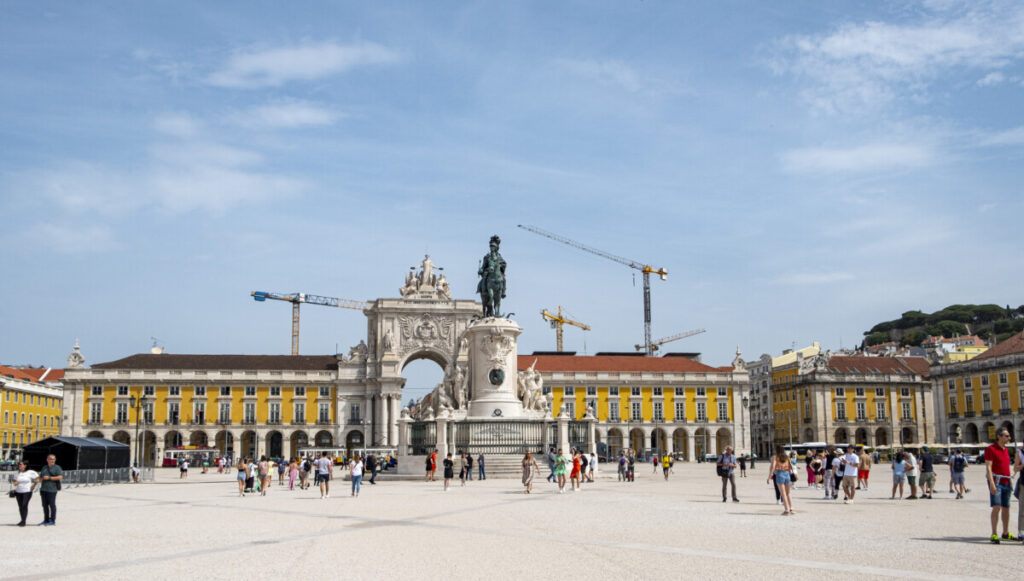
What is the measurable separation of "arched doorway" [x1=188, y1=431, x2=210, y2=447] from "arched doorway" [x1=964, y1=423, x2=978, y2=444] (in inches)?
2797

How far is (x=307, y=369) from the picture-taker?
322 feet

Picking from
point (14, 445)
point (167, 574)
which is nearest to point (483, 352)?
point (167, 574)

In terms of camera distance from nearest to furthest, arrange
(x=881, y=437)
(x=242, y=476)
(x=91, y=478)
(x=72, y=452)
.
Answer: (x=242, y=476), (x=72, y=452), (x=91, y=478), (x=881, y=437)

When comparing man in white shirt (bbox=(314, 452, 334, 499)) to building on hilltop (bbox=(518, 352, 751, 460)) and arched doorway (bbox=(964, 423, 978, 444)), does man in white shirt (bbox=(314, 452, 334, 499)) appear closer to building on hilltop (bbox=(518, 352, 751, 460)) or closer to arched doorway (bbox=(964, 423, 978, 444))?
building on hilltop (bbox=(518, 352, 751, 460))

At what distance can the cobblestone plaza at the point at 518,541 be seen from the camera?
10.5 metres

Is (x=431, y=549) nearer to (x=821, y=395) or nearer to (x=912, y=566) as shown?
(x=912, y=566)

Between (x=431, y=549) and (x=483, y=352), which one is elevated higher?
(x=483, y=352)

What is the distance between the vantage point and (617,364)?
9806 centimetres

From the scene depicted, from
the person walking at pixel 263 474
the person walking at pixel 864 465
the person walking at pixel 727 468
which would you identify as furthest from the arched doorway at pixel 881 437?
the person walking at pixel 263 474

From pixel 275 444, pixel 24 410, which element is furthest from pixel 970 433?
pixel 24 410

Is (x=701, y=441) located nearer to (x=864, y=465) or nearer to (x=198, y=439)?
(x=198, y=439)

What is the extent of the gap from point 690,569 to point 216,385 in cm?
8974

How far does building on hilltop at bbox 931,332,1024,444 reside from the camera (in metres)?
78.8

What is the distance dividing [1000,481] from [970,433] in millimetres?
81582
